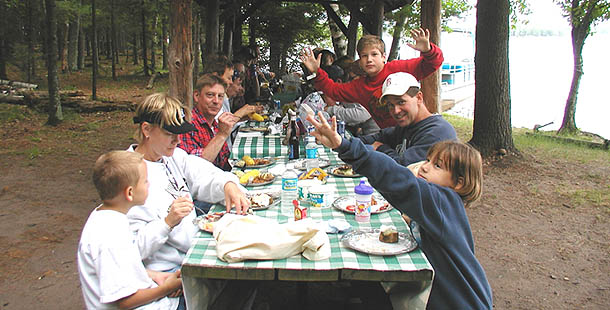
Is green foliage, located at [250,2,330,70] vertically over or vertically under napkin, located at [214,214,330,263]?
over

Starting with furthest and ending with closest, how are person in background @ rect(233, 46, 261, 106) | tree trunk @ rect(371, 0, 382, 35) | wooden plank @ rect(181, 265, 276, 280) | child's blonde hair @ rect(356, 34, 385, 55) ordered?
tree trunk @ rect(371, 0, 382, 35) < person in background @ rect(233, 46, 261, 106) < child's blonde hair @ rect(356, 34, 385, 55) < wooden plank @ rect(181, 265, 276, 280)

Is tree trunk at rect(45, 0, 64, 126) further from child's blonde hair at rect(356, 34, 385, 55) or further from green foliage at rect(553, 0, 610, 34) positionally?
green foliage at rect(553, 0, 610, 34)

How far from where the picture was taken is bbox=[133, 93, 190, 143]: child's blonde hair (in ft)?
8.34

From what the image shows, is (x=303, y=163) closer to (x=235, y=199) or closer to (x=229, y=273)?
(x=235, y=199)

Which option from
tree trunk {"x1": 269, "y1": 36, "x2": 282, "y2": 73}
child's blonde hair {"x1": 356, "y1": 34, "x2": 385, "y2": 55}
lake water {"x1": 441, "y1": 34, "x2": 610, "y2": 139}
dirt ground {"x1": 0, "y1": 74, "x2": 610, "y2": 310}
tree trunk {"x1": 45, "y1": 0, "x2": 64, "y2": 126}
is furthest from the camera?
lake water {"x1": 441, "y1": 34, "x2": 610, "y2": 139}

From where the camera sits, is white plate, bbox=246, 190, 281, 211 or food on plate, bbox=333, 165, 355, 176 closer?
white plate, bbox=246, 190, 281, 211

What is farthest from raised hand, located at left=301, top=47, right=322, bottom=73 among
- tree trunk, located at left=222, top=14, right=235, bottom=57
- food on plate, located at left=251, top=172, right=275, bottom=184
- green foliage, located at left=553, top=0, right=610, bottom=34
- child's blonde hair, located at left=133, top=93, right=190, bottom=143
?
tree trunk, located at left=222, top=14, right=235, bottom=57

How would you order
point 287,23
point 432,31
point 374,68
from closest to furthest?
point 374,68 < point 432,31 < point 287,23

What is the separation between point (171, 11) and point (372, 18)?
664 centimetres

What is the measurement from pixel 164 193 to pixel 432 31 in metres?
5.48

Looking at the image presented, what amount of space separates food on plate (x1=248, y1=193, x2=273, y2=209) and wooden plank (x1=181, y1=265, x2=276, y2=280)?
0.79 metres

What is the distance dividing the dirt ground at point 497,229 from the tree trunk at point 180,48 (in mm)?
2007

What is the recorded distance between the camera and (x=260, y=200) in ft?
9.28

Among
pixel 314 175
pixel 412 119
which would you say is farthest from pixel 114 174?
pixel 412 119
